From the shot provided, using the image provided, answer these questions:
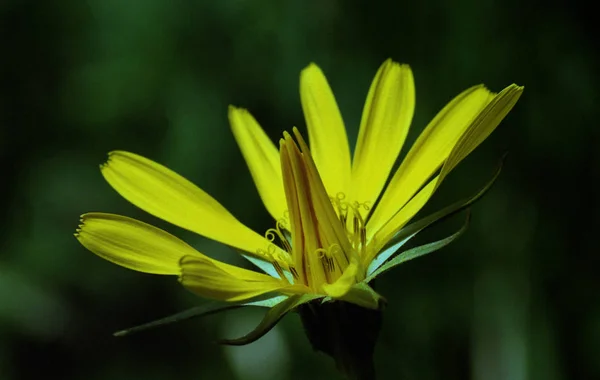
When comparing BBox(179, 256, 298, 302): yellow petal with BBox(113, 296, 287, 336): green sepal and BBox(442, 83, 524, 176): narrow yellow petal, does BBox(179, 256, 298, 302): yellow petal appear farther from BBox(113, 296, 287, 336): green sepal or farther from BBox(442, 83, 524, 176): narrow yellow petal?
BBox(442, 83, 524, 176): narrow yellow petal

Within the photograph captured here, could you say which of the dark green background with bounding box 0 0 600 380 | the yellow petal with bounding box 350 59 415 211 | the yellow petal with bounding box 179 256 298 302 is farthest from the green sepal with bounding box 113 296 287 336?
the dark green background with bounding box 0 0 600 380

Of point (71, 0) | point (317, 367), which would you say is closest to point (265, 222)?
point (317, 367)

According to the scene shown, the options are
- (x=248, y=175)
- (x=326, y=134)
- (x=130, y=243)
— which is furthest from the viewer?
(x=248, y=175)

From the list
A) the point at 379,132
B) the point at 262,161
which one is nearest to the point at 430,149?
the point at 379,132

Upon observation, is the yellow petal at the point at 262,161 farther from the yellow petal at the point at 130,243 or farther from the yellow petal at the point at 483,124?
the yellow petal at the point at 483,124

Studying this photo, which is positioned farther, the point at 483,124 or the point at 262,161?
the point at 262,161

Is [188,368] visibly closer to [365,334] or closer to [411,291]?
[411,291]

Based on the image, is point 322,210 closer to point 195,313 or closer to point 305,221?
point 305,221
